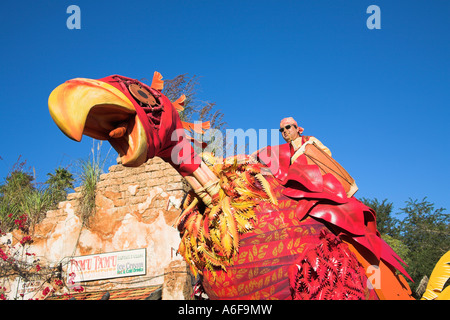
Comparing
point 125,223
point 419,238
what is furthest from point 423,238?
point 125,223

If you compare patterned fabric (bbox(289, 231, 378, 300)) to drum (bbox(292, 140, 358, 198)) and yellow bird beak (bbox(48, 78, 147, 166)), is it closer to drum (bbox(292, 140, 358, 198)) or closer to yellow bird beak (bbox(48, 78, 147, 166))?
drum (bbox(292, 140, 358, 198))

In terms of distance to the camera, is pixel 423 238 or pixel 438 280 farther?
pixel 423 238

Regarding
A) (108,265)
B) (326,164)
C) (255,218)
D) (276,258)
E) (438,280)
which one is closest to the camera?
(276,258)

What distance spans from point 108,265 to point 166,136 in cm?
Result: 484

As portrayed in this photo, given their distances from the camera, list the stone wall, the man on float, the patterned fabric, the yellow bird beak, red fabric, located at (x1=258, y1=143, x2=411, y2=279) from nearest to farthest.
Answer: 1. the yellow bird beak
2. the patterned fabric
3. red fabric, located at (x1=258, y1=143, x2=411, y2=279)
4. the man on float
5. the stone wall

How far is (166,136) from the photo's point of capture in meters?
2.16

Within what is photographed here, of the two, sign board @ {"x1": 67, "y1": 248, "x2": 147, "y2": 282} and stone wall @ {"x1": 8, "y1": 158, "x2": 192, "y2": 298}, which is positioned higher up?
stone wall @ {"x1": 8, "y1": 158, "x2": 192, "y2": 298}

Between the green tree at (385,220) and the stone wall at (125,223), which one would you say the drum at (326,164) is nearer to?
the stone wall at (125,223)

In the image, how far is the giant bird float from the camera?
1.94 m

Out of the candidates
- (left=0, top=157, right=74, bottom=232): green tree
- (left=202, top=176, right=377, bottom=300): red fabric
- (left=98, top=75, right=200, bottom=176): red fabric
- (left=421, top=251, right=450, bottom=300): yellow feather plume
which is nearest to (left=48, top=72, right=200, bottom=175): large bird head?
(left=98, top=75, right=200, bottom=176): red fabric

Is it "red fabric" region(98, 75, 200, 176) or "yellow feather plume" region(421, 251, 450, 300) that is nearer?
"red fabric" region(98, 75, 200, 176)

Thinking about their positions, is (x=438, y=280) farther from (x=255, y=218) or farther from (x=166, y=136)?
(x=166, y=136)

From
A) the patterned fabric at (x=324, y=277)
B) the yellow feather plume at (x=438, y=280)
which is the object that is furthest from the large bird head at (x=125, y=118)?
the yellow feather plume at (x=438, y=280)
